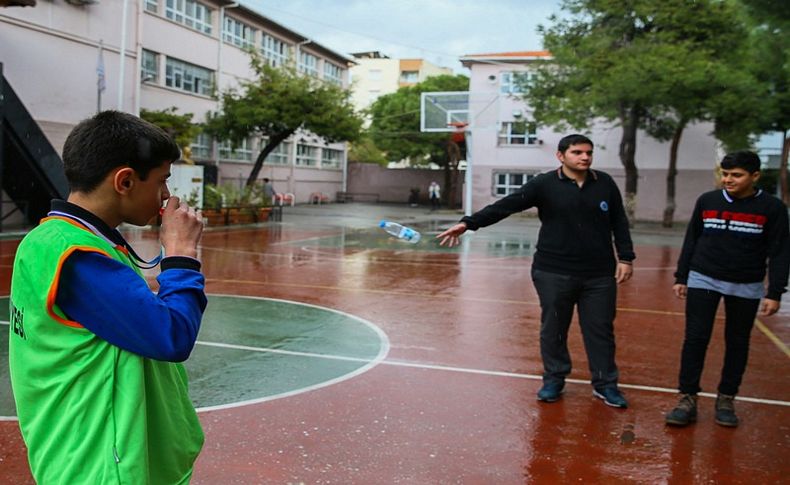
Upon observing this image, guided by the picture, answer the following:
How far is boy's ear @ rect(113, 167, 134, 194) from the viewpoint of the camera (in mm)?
1834

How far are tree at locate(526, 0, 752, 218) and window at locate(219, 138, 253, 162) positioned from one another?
14.9m

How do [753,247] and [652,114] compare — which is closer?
[753,247]

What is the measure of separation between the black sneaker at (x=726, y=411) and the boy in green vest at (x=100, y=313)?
167 inches

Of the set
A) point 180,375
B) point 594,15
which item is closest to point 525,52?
point 594,15

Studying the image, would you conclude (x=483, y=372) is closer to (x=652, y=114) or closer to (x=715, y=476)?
(x=715, y=476)

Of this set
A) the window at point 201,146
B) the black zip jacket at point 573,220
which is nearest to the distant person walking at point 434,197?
the window at point 201,146

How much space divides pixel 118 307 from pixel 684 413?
430cm

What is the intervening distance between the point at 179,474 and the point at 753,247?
430 centimetres

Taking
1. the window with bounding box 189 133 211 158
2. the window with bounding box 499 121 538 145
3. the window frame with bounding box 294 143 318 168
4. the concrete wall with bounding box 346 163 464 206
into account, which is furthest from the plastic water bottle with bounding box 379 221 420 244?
the concrete wall with bounding box 346 163 464 206

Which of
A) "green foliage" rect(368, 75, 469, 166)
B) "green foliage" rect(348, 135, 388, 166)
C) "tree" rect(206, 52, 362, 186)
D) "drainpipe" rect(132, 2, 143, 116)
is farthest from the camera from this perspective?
"green foliage" rect(348, 135, 388, 166)

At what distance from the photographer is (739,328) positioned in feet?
16.3

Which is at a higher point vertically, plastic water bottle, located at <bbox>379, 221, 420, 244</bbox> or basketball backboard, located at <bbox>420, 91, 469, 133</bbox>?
basketball backboard, located at <bbox>420, 91, 469, 133</bbox>

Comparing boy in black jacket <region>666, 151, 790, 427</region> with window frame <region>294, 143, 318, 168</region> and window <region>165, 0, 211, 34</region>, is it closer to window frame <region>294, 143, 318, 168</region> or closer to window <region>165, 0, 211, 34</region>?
window <region>165, 0, 211, 34</region>

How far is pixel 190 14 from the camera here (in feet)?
105
